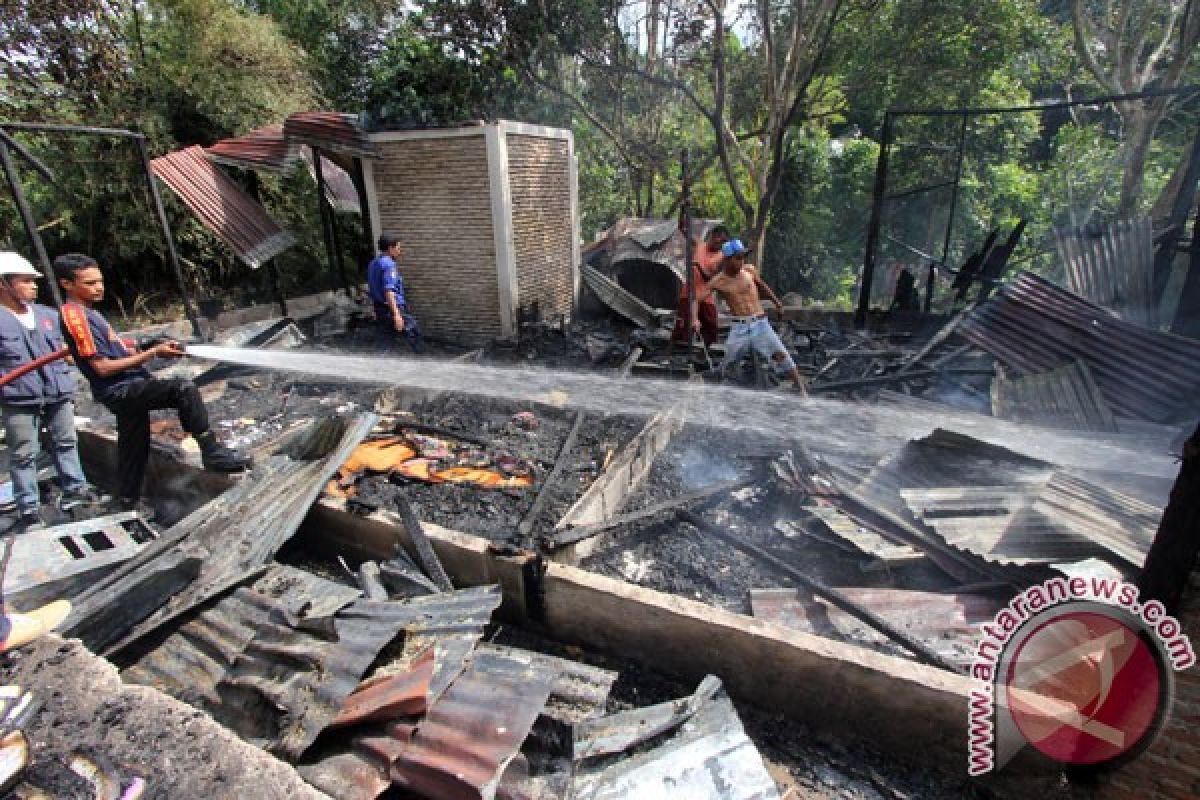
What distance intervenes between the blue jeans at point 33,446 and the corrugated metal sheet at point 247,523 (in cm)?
178

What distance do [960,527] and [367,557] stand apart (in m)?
4.65

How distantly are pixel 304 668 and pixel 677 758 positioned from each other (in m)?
1.94

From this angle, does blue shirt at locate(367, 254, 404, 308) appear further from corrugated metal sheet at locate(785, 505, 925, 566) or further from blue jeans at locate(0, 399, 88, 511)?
corrugated metal sheet at locate(785, 505, 925, 566)

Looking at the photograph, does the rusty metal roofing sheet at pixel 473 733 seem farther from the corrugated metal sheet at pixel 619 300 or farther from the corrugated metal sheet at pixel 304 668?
the corrugated metal sheet at pixel 619 300

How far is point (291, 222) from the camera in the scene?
14.6 meters

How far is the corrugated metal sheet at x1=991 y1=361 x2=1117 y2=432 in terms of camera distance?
5.80 metres

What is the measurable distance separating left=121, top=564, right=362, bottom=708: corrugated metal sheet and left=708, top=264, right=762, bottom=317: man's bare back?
5864 millimetres

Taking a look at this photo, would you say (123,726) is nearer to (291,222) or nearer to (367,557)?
(367,557)

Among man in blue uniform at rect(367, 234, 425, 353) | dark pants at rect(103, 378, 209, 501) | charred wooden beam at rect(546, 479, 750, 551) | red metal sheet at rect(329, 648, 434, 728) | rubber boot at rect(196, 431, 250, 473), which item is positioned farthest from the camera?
man in blue uniform at rect(367, 234, 425, 353)

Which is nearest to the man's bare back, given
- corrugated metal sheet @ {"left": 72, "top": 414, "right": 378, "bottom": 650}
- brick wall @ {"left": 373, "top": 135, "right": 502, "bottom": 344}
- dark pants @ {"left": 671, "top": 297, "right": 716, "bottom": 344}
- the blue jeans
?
dark pants @ {"left": 671, "top": 297, "right": 716, "bottom": 344}

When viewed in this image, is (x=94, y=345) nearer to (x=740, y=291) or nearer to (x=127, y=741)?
(x=127, y=741)

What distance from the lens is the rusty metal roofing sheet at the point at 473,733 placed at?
247cm

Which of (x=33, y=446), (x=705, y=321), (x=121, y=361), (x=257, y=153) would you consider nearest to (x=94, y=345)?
(x=121, y=361)

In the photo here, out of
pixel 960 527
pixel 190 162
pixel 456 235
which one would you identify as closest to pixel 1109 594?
pixel 960 527
